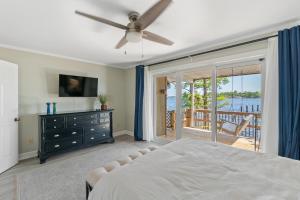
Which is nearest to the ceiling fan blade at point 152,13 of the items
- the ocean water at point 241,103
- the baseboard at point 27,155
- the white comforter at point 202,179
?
the white comforter at point 202,179

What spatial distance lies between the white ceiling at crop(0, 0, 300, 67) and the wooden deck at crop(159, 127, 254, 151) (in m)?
2.13

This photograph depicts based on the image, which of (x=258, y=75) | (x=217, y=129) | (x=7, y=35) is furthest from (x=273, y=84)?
(x=7, y=35)

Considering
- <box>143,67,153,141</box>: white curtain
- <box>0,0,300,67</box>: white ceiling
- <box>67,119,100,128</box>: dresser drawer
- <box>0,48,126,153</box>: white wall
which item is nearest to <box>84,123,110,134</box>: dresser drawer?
<box>67,119,100,128</box>: dresser drawer

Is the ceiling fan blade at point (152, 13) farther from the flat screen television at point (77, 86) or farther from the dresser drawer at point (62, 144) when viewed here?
the dresser drawer at point (62, 144)

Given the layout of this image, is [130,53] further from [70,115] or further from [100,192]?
[100,192]

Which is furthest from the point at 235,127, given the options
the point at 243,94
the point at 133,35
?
the point at 133,35

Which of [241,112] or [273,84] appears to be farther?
[241,112]

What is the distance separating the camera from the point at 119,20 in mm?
2230

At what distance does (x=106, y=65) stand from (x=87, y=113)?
185 cm

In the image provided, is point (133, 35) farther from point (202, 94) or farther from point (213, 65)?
point (202, 94)

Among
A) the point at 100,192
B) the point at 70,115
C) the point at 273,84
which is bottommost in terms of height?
Result: the point at 100,192

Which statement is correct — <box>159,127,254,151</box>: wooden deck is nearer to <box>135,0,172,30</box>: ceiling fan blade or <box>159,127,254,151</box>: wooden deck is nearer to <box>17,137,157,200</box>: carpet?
<box>17,137,157,200</box>: carpet

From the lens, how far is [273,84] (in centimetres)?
254

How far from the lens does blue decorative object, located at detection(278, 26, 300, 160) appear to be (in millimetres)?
2295
